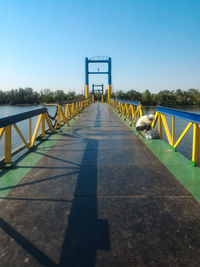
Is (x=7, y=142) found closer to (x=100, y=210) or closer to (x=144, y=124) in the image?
(x=100, y=210)

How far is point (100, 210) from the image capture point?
2457mm

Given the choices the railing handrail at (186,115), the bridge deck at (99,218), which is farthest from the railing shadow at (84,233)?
the railing handrail at (186,115)

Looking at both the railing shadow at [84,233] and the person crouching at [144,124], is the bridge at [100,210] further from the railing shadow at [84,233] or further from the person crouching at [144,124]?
the person crouching at [144,124]

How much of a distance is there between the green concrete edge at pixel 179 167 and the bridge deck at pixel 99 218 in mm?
127

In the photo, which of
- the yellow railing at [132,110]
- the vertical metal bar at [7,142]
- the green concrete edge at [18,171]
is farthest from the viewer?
the yellow railing at [132,110]

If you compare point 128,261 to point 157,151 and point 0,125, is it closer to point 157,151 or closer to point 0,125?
point 0,125

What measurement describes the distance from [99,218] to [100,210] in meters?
0.17

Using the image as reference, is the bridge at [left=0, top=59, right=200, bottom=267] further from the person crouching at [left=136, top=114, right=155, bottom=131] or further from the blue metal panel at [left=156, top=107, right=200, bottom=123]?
the person crouching at [left=136, top=114, right=155, bottom=131]

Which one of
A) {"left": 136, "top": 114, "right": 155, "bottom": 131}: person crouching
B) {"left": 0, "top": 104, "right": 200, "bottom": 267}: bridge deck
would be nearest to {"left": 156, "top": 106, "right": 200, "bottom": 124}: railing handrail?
{"left": 0, "top": 104, "right": 200, "bottom": 267}: bridge deck

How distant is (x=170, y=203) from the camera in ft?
8.64

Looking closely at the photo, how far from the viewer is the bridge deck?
69.5 inches

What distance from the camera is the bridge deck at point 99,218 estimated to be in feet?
5.79

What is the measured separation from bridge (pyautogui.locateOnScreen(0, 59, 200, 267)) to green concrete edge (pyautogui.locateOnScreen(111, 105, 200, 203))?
15 mm

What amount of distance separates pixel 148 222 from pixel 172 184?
44.8 inches
